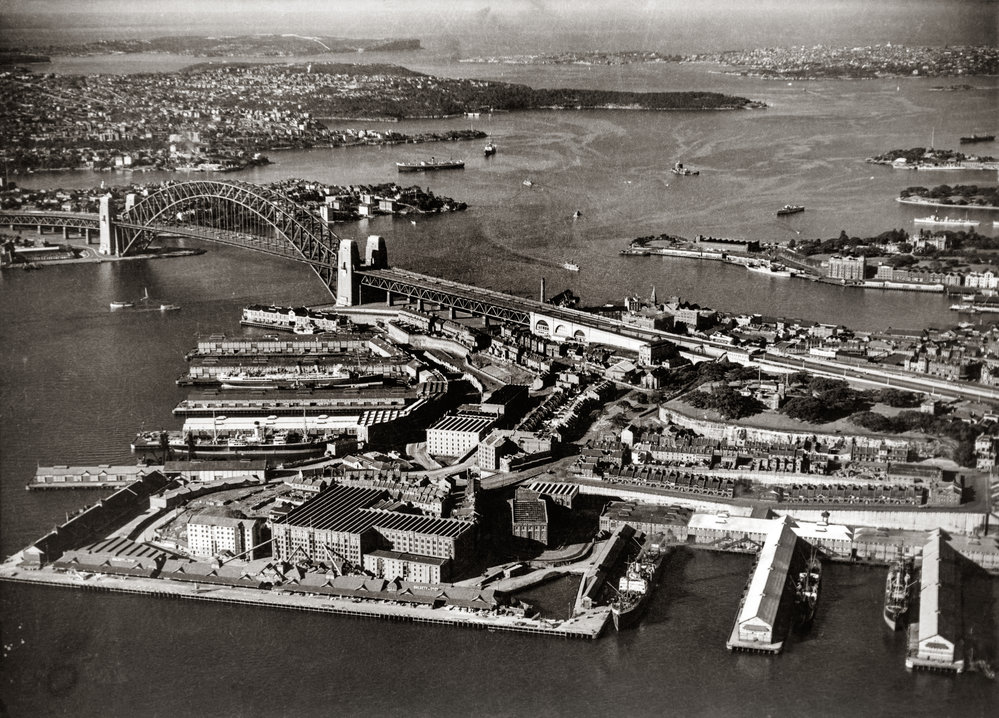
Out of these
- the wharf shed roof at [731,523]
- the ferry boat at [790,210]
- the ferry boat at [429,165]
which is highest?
the ferry boat at [429,165]

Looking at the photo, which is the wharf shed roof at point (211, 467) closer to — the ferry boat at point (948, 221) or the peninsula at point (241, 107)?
the ferry boat at point (948, 221)

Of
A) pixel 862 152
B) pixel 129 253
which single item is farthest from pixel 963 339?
pixel 129 253

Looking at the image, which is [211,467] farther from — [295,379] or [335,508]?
[295,379]

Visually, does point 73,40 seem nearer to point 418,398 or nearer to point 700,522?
point 418,398

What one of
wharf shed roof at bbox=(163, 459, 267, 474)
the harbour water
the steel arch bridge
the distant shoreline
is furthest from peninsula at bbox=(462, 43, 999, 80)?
wharf shed roof at bbox=(163, 459, 267, 474)

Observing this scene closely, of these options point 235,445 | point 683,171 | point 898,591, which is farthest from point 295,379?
point 683,171

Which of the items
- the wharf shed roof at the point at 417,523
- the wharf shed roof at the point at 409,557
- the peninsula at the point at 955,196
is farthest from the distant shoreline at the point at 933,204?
the wharf shed roof at the point at 409,557
